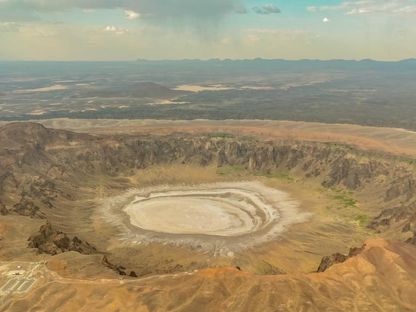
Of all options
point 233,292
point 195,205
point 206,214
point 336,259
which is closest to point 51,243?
point 233,292

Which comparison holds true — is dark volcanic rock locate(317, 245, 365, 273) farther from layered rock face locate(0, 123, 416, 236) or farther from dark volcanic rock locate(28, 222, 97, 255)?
dark volcanic rock locate(28, 222, 97, 255)

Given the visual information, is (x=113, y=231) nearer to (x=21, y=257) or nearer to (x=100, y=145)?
(x=21, y=257)

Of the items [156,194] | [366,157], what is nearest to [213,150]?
[156,194]

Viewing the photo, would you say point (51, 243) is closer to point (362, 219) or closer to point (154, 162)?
point (362, 219)

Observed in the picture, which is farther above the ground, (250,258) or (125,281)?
(125,281)

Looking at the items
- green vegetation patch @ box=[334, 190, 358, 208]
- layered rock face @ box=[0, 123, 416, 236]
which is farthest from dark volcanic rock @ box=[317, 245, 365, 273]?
green vegetation patch @ box=[334, 190, 358, 208]

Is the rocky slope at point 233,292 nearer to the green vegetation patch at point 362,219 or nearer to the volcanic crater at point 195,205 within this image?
the volcanic crater at point 195,205
